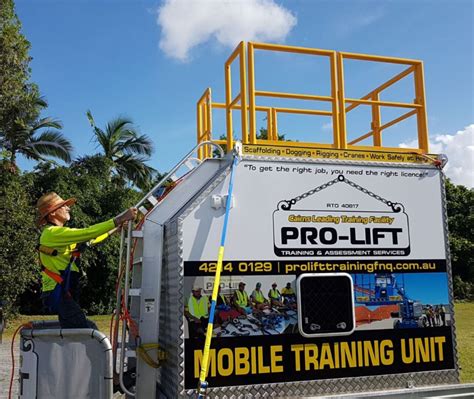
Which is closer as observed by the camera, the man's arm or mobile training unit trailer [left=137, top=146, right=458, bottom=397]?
the man's arm

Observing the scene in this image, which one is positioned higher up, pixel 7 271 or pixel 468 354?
pixel 7 271

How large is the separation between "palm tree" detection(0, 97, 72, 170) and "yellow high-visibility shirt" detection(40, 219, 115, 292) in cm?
1379

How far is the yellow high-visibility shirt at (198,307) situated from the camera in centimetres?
408

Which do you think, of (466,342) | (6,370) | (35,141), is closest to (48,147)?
(35,141)

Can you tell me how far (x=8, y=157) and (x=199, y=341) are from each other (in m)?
15.0

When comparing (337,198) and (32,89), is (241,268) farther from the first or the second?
(32,89)

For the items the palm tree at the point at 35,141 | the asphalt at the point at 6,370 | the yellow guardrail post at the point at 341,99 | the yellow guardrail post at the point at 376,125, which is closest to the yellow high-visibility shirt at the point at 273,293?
the yellow guardrail post at the point at 341,99

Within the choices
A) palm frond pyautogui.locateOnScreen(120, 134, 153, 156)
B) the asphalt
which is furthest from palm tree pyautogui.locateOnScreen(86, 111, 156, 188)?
the asphalt

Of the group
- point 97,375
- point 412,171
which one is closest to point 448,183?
point 412,171

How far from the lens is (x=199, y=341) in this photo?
4.07 m

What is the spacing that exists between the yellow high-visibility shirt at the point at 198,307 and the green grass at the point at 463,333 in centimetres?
546

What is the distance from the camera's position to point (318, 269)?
4.38 m

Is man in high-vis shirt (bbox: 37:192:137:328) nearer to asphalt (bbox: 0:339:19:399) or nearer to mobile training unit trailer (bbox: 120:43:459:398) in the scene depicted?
mobile training unit trailer (bbox: 120:43:459:398)

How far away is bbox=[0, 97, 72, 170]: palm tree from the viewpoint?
1728cm
